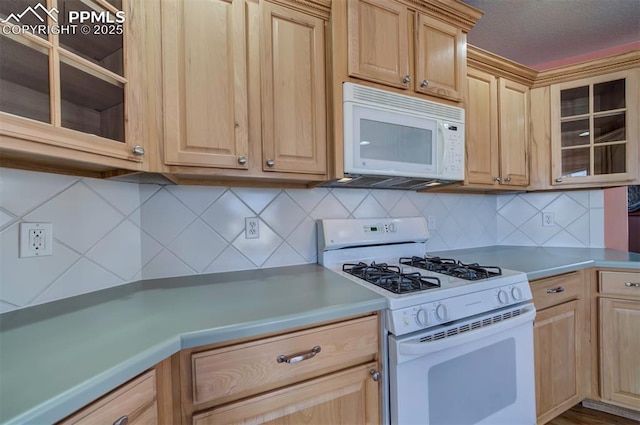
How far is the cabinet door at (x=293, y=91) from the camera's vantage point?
4.03 feet

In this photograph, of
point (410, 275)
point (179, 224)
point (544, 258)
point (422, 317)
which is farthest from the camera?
point (544, 258)

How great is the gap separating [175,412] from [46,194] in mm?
812

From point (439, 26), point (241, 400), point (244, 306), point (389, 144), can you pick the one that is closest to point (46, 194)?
point (244, 306)

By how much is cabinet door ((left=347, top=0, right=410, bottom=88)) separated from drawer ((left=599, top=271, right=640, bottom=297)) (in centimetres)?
154

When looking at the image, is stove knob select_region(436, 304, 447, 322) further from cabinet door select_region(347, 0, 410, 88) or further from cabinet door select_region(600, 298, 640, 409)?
cabinet door select_region(600, 298, 640, 409)

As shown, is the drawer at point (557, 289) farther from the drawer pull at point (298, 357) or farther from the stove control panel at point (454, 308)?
the drawer pull at point (298, 357)

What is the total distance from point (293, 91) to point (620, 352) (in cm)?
221

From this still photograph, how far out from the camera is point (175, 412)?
0.76 m

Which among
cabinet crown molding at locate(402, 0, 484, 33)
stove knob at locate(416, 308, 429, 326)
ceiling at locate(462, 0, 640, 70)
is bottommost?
stove knob at locate(416, 308, 429, 326)

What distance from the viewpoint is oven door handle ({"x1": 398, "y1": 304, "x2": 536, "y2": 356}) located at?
0.99 m

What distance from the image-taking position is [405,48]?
56.9 inches

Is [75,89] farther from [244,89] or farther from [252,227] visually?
[252,227]

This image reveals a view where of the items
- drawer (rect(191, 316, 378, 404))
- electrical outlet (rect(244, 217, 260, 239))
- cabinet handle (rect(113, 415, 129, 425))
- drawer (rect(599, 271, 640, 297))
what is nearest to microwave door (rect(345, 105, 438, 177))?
electrical outlet (rect(244, 217, 260, 239))

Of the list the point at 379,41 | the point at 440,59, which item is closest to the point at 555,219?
the point at 440,59
